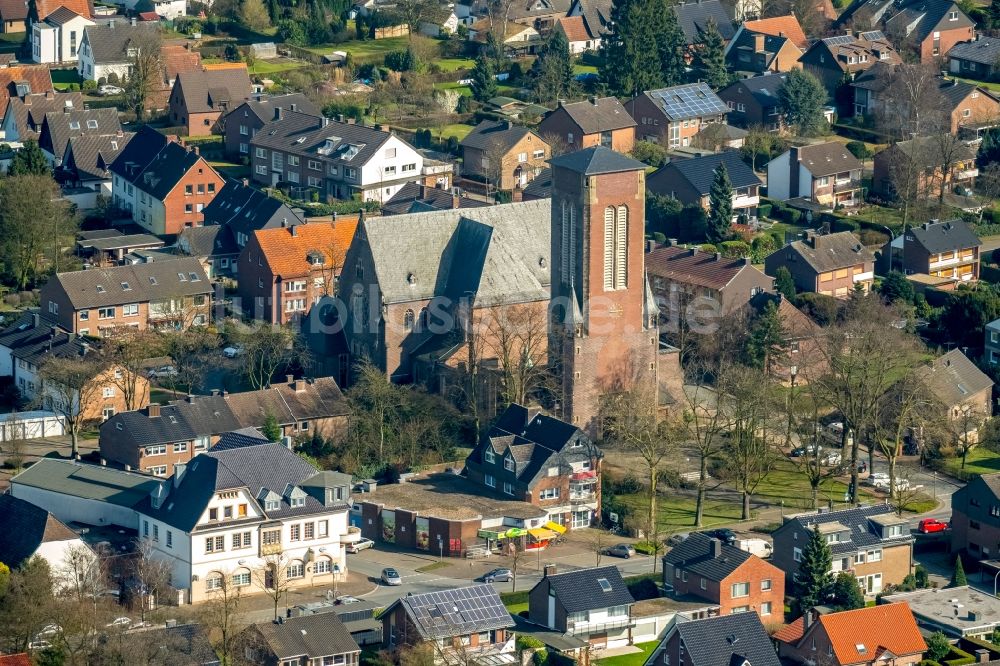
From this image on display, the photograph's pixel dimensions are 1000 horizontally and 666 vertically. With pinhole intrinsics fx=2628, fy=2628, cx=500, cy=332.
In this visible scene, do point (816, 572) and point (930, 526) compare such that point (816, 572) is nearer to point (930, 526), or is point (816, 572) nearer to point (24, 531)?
point (930, 526)

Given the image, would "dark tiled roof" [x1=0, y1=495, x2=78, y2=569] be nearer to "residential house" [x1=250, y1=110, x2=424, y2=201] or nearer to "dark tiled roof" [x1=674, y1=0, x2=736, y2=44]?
"residential house" [x1=250, y1=110, x2=424, y2=201]

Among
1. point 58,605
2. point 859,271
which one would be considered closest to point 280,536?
point 58,605

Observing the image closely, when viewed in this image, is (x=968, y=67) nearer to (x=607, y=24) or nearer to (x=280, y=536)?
(x=607, y=24)

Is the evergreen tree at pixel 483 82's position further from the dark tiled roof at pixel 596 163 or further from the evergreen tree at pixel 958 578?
the evergreen tree at pixel 958 578

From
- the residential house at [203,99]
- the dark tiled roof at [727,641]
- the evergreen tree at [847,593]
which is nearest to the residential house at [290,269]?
the residential house at [203,99]

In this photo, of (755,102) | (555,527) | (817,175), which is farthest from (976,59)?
(555,527)
